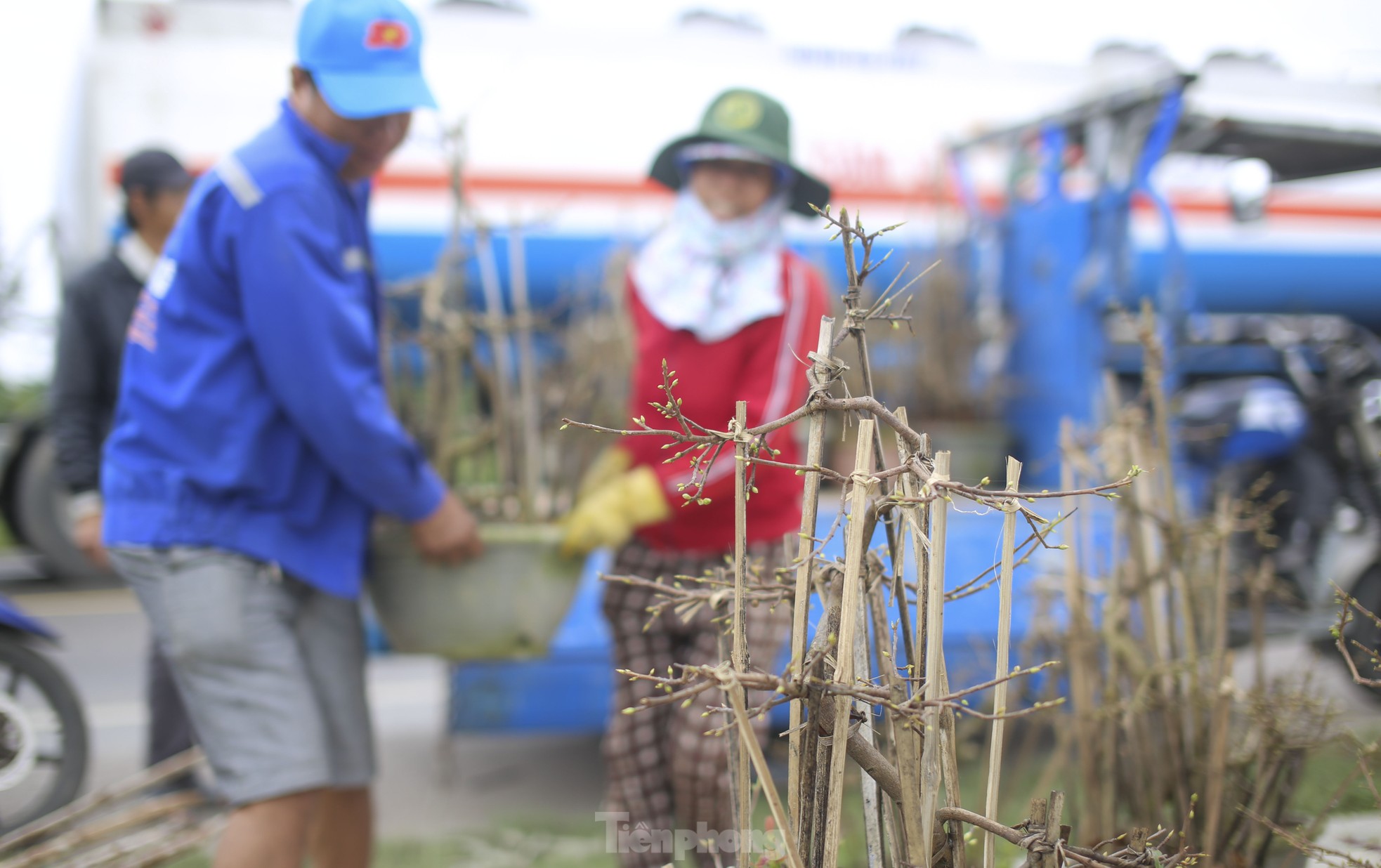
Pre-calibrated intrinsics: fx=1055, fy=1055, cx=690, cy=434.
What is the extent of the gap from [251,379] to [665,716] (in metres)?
0.97

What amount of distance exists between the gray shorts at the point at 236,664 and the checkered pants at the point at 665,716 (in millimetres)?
547

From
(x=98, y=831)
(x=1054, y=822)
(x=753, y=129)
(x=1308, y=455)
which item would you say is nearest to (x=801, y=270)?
(x=753, y=129)

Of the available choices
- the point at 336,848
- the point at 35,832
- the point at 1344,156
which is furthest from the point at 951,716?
the point at 1344,156

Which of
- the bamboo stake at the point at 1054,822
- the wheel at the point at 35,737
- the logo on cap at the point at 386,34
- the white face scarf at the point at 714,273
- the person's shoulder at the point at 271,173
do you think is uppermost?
the logo on cap at the point at 386,34

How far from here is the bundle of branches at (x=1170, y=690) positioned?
148 cm

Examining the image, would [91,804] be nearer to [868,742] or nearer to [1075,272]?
[868,742]

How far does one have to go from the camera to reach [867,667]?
0.97m

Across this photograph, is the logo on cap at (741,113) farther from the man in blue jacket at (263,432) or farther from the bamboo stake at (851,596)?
the bamboo stake at (851,596)

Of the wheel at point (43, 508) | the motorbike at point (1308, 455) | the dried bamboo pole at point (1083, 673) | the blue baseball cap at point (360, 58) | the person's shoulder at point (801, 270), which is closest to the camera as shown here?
the dried bamboo pole at point (1083, 673)

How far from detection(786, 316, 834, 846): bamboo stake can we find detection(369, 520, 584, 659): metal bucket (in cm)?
115

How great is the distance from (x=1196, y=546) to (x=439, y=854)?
6.36 feet

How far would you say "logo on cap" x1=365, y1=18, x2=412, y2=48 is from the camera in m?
1.78

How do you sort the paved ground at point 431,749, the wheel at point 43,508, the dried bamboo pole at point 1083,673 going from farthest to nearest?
the wheel at point 43,508 → the paved ground at point 431,749 → the dried bamboo pole at point 1083,673

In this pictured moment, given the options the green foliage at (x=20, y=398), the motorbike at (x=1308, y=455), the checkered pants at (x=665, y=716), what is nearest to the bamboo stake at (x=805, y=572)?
the checkered pants at (x=665, y=716)
